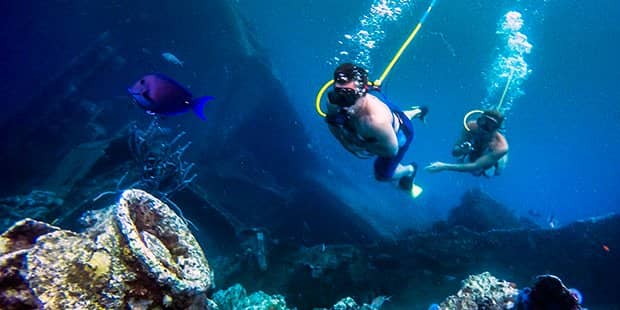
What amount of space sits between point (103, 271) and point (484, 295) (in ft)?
11.6

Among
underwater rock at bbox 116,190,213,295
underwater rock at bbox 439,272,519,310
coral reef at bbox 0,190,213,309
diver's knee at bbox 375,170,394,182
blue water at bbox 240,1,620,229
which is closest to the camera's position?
coral reef at bbox 0,190,213,309

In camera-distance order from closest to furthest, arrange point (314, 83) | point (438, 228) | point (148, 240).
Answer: point (148, 240) < point (438, 228) < point (314, 83)

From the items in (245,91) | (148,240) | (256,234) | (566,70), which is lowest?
(566,70)

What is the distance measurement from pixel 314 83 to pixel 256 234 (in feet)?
393

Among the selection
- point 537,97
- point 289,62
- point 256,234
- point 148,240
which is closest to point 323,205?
point 256,234

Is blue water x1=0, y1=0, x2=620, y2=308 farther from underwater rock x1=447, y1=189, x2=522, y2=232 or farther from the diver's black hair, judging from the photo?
the diver's black hair

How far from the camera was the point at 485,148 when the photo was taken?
609 cm

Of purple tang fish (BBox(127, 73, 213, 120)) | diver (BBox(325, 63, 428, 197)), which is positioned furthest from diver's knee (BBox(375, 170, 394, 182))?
purple tang fish (BBox(127, 73, 213, 120))

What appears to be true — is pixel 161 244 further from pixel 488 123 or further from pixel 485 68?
pixel 485 68

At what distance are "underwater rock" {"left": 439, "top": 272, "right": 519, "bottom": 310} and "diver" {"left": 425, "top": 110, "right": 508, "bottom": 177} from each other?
6.94 feet

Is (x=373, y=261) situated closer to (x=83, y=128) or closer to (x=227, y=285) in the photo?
(x=227, y=285)

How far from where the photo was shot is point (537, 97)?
A: 3828 centimetres

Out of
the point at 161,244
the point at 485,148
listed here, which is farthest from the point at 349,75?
the point at 485,148

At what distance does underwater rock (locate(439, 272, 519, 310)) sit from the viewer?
348cm
